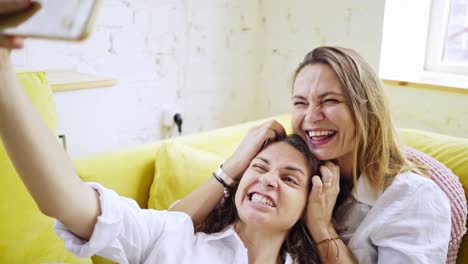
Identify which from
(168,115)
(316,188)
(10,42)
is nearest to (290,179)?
(316,188)


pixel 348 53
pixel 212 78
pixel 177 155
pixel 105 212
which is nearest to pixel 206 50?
pixel 212 78

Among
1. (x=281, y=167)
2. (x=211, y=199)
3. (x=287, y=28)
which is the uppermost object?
(x=287, y=28)

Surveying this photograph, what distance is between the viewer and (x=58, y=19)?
410 millimetres

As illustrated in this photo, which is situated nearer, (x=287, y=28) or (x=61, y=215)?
(x=61, y=215)

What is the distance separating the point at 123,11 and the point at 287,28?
0.92 m

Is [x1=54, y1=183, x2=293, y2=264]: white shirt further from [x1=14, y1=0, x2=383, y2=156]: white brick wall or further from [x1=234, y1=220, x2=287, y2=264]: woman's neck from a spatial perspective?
[x1=14, y1=0, x2=383, y2=156]: white brick wall

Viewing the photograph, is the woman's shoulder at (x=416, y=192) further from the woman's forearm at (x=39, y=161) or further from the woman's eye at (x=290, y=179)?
the woman's forearm at (x=39, y=161)

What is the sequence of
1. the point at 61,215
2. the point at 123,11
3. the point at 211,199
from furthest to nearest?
the point at 123,11, the point at 211,199, the point at 61,215

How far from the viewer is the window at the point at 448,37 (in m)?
2.37

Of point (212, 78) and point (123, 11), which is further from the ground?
point (123, 11)

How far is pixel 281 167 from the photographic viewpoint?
114 centimetres

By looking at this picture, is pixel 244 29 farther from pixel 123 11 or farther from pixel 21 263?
pixel 21 263

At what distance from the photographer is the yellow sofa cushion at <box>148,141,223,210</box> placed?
1439 millimetres

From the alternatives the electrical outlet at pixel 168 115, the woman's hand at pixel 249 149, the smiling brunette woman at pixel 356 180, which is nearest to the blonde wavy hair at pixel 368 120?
the smiling brunette woman at pixel 356 180
